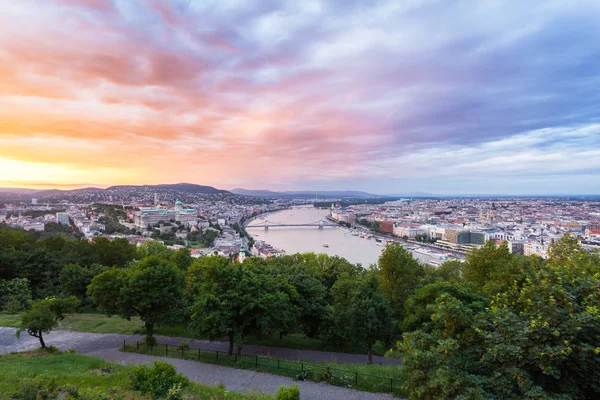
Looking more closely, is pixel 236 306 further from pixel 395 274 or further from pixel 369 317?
pixel 395 274

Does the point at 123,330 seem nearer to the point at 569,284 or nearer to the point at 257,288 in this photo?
the point at 257,288

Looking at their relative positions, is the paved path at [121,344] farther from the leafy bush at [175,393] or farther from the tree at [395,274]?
the leafy bush at [175,393]

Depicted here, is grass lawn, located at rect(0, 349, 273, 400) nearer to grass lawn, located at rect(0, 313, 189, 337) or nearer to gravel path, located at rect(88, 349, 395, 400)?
gravel path, located at rect(88, 349, 395, 400)

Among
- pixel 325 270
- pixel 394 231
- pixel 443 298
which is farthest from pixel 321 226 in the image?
pixel 443 298

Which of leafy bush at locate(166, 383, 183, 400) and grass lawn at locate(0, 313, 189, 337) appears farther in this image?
grass lawn at locate(0, 313, 189, 337)

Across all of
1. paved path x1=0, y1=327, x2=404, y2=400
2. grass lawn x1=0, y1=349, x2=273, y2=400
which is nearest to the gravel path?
paved path x1=0, y1=327, x2=404, y2=400
